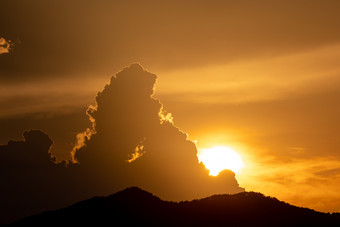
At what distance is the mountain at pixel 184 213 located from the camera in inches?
3467

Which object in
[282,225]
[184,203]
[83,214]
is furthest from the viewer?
[184,203]

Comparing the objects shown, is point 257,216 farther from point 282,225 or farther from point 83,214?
point 83,214

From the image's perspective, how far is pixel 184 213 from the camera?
9256 centimetres

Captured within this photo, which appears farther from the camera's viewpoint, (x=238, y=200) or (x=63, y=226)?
(x=238, y=200)

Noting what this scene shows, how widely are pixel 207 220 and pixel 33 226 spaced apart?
98.8 feet

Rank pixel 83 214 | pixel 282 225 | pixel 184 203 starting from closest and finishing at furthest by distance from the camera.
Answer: pixel 282 225 → pixel 83 214 → pixel 184 203

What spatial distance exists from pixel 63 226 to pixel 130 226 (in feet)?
37.0

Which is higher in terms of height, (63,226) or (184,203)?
(184,203)

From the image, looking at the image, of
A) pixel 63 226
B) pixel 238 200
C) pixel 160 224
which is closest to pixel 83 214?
pixel 63 226

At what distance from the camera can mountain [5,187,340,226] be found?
8806cm

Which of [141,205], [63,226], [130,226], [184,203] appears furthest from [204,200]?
[63,226]

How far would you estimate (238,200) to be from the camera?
97.6 m

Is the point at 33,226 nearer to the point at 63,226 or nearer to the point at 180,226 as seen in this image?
the point at 63,226

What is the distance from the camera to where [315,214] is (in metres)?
92.5
